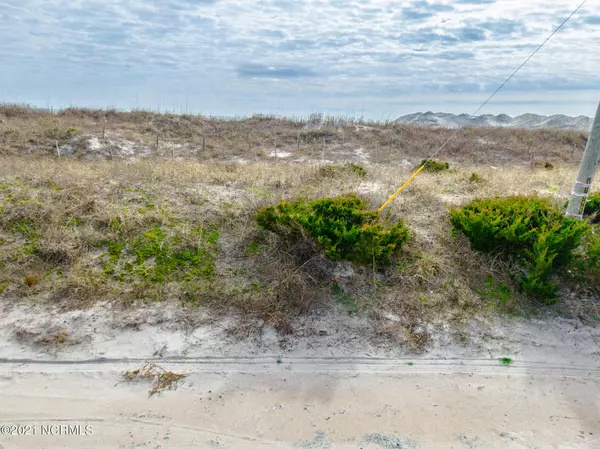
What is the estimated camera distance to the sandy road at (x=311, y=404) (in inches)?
148

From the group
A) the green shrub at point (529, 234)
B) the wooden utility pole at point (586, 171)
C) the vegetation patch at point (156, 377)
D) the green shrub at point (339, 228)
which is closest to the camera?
the vegetation patch at point (156, 377)

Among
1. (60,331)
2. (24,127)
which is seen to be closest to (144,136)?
(24,127)

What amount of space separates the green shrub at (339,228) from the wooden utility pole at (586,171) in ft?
8.74

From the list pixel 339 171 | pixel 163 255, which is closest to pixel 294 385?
pixel 163 255

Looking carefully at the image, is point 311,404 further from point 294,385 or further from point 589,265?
point 589,265

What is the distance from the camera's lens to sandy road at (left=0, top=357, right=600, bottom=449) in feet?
12.3

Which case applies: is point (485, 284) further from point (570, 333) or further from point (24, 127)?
point (24, 127)

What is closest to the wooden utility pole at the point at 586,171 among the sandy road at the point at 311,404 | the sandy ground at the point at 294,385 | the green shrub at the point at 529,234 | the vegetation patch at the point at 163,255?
the green shrub at the point at 529,234

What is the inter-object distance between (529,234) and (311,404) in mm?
3894

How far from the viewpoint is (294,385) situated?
14.2 feet

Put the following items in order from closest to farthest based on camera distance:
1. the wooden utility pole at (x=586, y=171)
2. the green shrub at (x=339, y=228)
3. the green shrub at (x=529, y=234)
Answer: the green shrub at (x=529, y=234)
the green shrub at (x=339, y=228)
the wooden utility pole at (x=586, y=171)

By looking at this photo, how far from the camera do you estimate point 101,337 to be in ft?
15.7

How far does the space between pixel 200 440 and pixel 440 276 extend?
151 inches

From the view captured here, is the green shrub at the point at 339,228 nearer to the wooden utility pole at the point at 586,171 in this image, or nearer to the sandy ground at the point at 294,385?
the sandy ground at the point at 294,385
